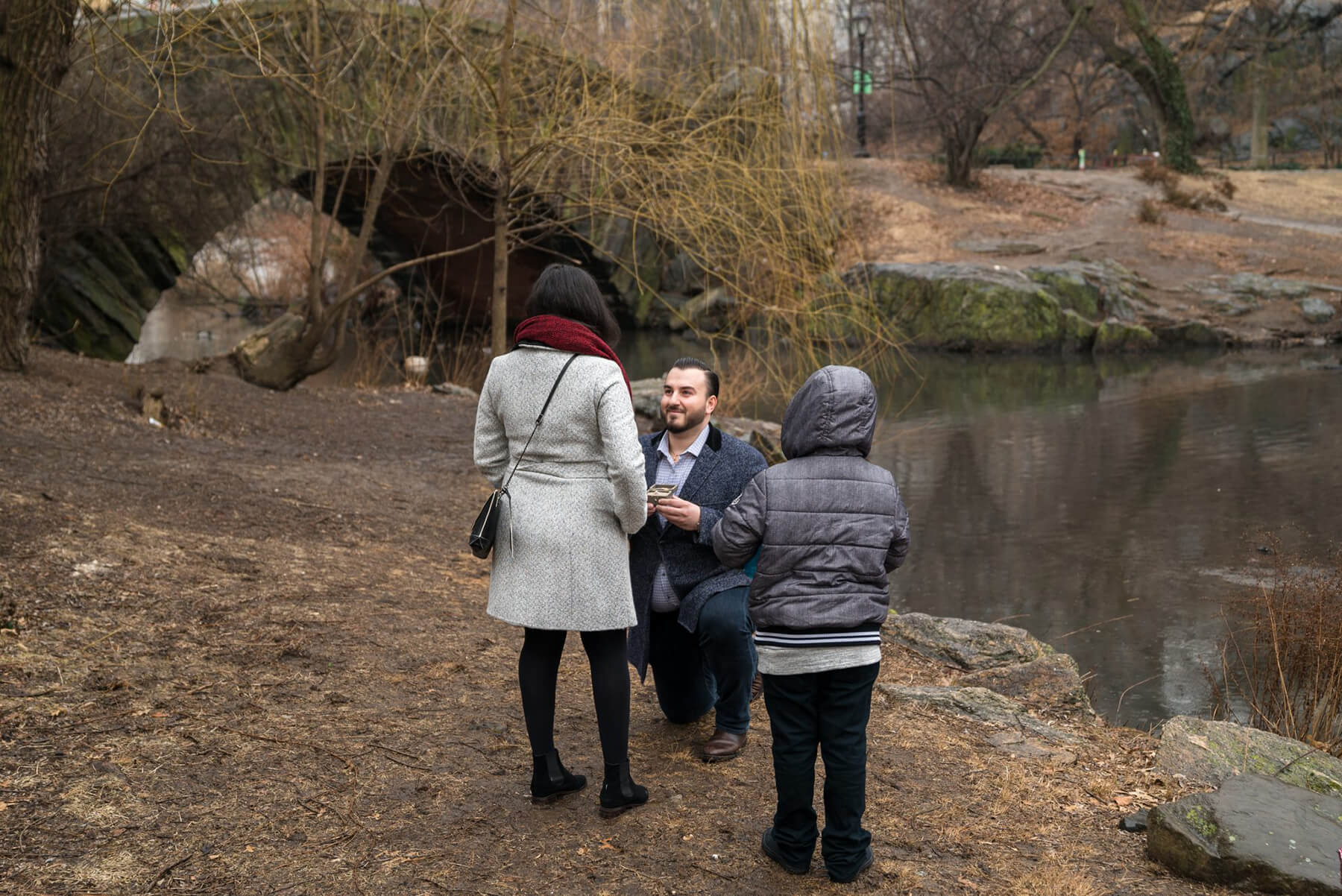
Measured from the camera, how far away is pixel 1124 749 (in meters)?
4.39

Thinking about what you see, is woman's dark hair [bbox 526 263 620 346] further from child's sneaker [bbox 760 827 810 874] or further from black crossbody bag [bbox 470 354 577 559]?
child's sneaker [bbox 760 827 810 874]

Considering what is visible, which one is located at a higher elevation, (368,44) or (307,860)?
(368,44)

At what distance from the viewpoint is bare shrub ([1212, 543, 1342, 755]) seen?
5383 millimetres

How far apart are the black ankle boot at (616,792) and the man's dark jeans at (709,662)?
54 centimetres

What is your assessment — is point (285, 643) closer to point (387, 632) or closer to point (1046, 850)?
point (387, 632)

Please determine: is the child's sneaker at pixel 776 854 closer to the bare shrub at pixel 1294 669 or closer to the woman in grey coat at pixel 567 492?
the woman in grey coat at pixel 567 492

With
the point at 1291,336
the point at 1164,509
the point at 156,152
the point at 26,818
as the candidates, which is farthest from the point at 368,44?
the point at 1291,336

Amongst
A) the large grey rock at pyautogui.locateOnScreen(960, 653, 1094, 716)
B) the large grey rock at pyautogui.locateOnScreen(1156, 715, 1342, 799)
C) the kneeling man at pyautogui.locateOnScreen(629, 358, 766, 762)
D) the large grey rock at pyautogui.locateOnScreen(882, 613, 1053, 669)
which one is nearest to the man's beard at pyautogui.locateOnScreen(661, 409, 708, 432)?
the kneeling man at pyautogui.locateOnScreen(629, 358, 766, 762)

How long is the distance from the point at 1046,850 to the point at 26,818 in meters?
2.75

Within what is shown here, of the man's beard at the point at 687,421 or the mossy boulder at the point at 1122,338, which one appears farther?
the mossy boulder at the point at 1122,338

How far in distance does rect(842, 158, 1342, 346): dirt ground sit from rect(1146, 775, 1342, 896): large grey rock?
17.8 m

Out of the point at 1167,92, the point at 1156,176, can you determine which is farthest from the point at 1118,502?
the point at 1167,92

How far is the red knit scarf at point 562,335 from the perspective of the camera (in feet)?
10.9

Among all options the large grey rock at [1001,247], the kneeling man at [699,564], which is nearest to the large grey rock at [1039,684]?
the kneeling man at [699,564]
